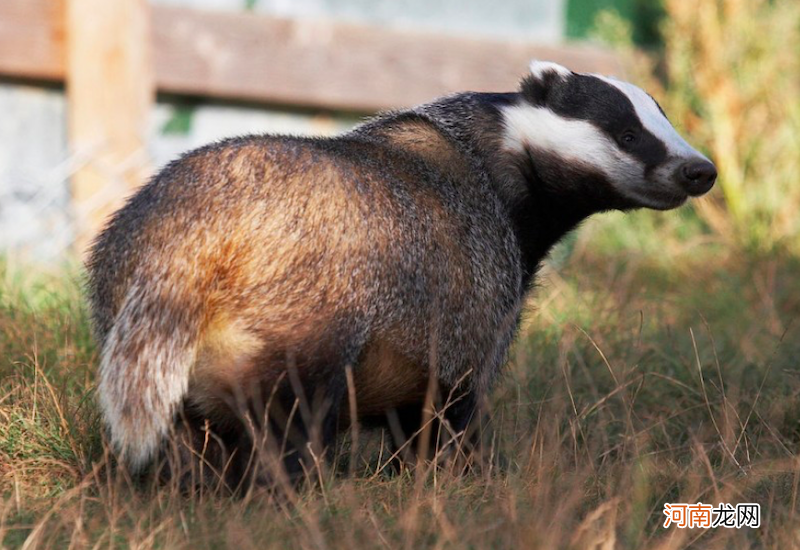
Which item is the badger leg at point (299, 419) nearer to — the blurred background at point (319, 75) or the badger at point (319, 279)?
the badger at point (319, 279)

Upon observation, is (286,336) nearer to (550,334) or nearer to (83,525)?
(83,525)

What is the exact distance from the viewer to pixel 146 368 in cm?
317

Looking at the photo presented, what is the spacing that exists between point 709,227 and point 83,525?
6.20 meters

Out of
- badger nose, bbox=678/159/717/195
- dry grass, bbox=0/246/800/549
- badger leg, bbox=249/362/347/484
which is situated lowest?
dry grass, bbox=0/246/800/549

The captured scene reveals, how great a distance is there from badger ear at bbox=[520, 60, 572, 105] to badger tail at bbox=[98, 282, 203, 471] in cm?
159

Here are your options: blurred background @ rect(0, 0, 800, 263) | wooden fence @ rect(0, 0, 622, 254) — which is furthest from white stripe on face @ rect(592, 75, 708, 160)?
blurred background @ rect(0, 0, 800, 263)

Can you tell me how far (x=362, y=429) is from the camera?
4012mm

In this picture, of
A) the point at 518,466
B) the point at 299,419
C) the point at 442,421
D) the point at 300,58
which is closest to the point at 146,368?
the point at 299,419

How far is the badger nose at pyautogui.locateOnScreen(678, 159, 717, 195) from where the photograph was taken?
3.91m

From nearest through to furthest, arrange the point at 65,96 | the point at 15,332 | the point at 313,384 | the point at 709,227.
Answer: the point at 313,384 < the point at 15,332 < the point at 65,96 < the point at 709,227

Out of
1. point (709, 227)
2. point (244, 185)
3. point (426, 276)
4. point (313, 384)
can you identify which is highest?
point (244, 185)

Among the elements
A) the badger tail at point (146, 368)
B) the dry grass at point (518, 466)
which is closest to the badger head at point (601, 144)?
→ the dry grass at point (518, 466)

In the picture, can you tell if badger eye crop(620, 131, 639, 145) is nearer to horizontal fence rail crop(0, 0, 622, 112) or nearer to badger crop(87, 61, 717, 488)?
badger crop(87, 61, 717, 488)

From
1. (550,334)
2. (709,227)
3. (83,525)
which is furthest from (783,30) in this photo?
(83,525)
